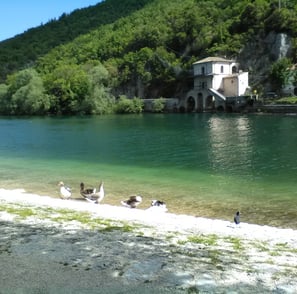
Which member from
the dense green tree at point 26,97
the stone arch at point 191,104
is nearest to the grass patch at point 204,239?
the stone arch at point 191,104

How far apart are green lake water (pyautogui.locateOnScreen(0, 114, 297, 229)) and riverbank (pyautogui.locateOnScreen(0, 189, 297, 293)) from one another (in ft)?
23.6

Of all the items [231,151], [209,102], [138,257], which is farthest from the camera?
[209,102]

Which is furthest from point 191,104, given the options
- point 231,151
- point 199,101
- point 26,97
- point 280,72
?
point 231,151

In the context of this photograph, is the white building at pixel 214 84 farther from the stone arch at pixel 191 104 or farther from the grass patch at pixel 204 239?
the grass patch at pixel 204 239

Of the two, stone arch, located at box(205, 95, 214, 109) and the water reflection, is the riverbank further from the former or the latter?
stone arch, located at box(205, 95, 214, 109)

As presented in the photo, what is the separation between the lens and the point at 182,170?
3225 cm

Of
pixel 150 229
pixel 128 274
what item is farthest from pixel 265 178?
pixel 128 274

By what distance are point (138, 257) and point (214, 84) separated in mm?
116788

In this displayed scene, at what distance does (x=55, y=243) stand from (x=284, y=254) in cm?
542

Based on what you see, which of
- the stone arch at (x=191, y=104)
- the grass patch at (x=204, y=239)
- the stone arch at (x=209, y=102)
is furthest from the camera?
the stone arch at (x=191, y=104)

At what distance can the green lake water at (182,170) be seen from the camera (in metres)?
21.9

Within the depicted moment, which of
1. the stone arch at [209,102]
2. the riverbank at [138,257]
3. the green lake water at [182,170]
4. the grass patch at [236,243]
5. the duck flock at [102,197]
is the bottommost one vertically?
the green lake water at [182,170]

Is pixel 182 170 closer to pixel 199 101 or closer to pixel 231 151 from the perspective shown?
pixel 231 151

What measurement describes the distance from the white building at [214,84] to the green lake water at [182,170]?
61717mm
